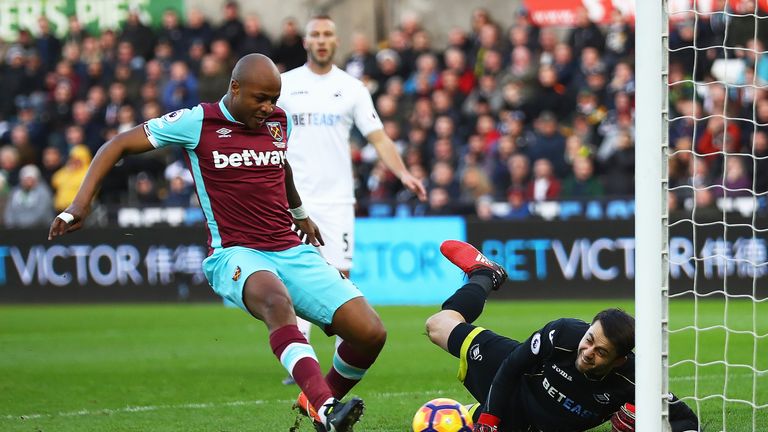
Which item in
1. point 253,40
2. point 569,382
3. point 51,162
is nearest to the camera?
point 569,382

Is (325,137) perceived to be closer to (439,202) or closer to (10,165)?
(439,202)

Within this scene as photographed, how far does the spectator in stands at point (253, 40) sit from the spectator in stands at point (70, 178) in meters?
3.47

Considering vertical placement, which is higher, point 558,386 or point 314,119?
point 314,119

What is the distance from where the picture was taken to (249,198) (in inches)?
243

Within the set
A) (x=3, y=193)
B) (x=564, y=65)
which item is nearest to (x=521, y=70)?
(x=564, y=65)

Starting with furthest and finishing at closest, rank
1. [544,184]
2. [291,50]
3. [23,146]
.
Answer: [23,146] → [291,50] → [544,184]

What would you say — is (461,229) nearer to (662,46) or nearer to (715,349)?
(715,349)

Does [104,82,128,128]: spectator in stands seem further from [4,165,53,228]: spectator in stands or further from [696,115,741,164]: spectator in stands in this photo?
[696,115,741,164]: spectator in stands

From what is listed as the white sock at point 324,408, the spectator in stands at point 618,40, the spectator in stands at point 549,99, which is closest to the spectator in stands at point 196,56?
the spectator in stands at point 549,99

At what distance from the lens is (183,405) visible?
7.53 meters

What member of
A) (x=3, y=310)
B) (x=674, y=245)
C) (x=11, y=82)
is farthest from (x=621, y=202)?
(x=11, y=82)

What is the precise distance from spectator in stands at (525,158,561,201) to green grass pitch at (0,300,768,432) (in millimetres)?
1628

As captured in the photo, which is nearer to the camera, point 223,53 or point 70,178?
point 70,178

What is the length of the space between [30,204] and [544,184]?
7.20 metres
